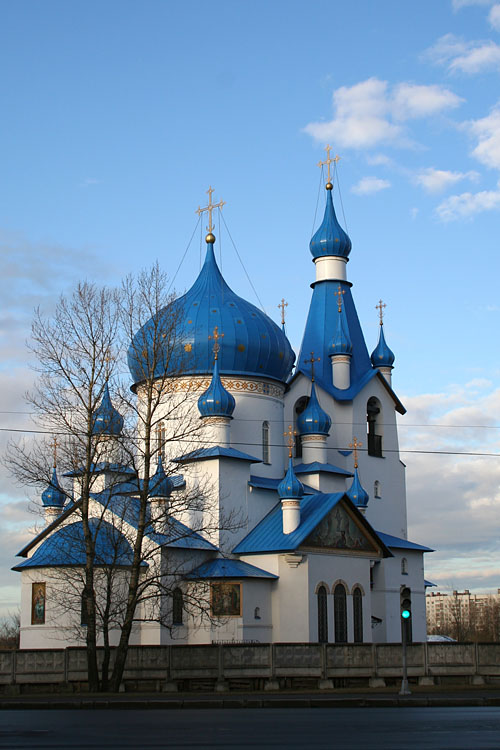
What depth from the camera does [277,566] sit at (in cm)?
3042

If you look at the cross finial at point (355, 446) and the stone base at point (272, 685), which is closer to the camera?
the stone base at point (272, 685)

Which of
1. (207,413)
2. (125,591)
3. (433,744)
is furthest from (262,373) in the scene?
(433,744)

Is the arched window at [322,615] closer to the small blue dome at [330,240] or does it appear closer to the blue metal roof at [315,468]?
the blue metal roof at [315,468]

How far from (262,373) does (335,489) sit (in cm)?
482

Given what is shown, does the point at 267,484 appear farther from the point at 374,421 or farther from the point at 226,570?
the point at 374,421

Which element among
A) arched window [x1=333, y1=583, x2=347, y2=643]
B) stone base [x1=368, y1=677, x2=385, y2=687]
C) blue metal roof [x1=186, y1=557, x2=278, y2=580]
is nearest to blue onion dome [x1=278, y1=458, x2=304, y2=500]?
blue metal roof [x1=186, y1=557, x2=278, y2=580]

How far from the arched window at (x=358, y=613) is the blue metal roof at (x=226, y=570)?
10.6 feet

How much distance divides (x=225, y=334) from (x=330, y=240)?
977cm

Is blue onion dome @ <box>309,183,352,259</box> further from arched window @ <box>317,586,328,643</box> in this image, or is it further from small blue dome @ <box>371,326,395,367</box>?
arched window @ <box>317,586,328,643</box>

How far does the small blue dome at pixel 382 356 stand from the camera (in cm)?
4100

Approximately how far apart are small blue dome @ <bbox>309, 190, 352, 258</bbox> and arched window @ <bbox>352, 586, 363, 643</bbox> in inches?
587

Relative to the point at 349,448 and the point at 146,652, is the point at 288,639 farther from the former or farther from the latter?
Result: the point at 349,448

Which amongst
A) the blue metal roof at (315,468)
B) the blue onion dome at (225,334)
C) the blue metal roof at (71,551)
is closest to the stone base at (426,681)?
the blue metal roof at (71,551)

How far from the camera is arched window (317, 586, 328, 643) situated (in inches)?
1198
